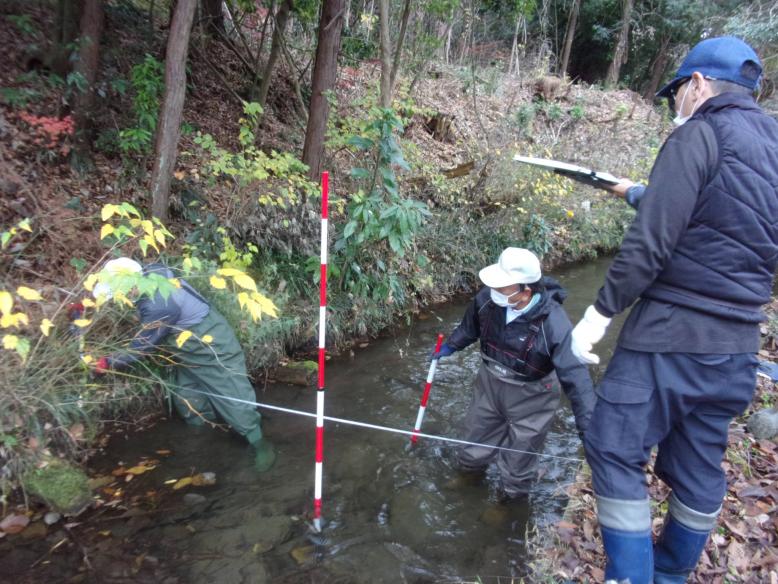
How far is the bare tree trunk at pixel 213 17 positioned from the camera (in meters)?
7.80

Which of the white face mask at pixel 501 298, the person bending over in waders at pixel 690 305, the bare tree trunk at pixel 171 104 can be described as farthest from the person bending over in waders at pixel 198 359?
the person bending over in waders at pixel 690 305

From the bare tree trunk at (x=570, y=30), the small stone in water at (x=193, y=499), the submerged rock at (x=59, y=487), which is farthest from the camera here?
the bare tree trunk at (x=570, y=30)

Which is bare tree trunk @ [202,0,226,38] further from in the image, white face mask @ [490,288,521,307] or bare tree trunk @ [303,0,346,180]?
white face mask @ [490,288,521,307]

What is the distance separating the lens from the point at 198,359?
3855mm

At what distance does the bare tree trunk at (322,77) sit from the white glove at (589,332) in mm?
4948

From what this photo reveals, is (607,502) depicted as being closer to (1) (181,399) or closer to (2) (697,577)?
(2) (697,577)

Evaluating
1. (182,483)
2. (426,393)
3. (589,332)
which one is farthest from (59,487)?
(589,332)

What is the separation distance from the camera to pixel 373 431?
4.47m

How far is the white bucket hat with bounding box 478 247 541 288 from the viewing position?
117 inches

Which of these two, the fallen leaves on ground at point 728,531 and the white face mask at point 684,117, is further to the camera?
the fallen leaves on ground at point 728,531

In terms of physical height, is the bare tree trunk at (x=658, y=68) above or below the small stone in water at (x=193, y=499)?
above

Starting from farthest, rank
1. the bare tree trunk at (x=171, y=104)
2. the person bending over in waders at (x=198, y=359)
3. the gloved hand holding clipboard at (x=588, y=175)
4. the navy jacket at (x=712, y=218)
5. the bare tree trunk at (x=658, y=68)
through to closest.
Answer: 1. the bare tree trunk at (x=658, y=68)
2. the bare tree trunk at (x=171, y=104)
3. the person bending over in waders at (x=198, y=359)
4. the gloved hand holding clipboard at (x=588, y=175)
5. the navy jacket at (x=712, y=218)

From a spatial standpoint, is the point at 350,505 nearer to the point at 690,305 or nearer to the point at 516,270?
the point at 516,270

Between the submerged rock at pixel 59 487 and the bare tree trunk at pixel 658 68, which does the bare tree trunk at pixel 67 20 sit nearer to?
the submerged rock at pixel 59 487
